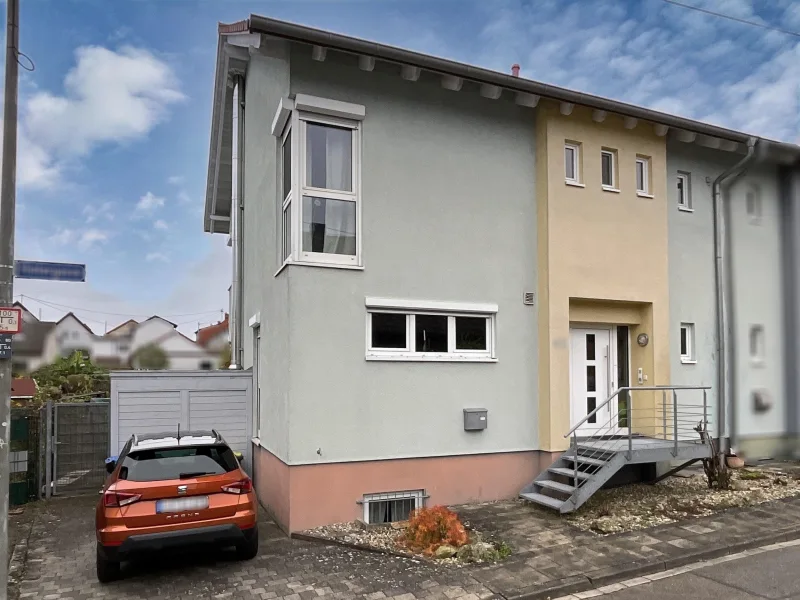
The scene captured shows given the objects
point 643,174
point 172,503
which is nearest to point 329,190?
point 172,503

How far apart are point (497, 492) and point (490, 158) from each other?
490cm

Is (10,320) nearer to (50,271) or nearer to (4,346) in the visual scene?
(4,346)

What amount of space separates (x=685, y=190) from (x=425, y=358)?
6237mm

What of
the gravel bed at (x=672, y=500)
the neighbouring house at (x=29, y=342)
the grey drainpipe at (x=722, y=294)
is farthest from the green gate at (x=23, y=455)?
the grey drainpipe at (x=722, y=294)

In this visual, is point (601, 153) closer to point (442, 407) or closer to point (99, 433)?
point (442, 407)

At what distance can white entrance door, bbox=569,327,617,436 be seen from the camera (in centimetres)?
950

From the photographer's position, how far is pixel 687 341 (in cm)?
1059

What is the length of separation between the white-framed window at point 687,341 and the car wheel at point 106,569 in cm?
930

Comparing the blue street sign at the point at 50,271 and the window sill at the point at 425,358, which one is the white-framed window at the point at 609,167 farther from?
the blue street sign at the point at 50,271

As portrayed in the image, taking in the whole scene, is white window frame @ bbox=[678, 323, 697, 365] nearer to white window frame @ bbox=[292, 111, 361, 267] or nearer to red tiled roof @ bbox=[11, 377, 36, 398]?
white window frame @ bbox=[292, 111, 361, 267]

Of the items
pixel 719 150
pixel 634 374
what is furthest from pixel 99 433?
pixel 719 150

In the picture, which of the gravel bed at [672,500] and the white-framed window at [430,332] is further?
the white-framed window at [430,332]

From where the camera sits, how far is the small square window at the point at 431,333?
8.20 m

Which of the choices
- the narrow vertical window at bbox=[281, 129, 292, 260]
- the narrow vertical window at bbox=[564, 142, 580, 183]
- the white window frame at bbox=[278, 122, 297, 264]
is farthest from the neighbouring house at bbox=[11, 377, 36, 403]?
the narrow vertical window at bbox=[564, 142, 580, 183]
